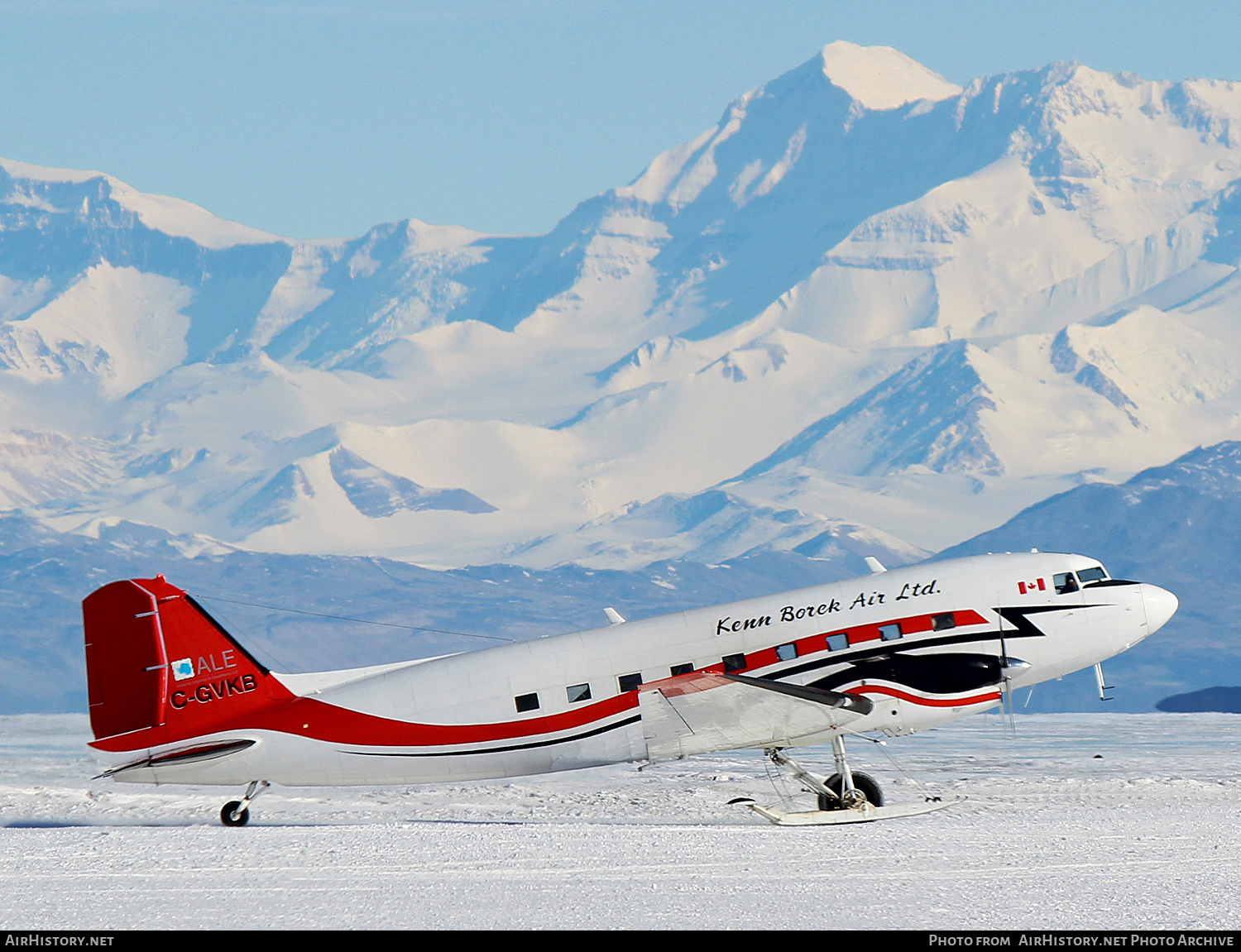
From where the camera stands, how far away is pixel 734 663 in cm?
2814

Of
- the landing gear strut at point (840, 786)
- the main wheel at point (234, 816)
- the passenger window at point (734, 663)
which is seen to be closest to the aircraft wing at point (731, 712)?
the landing gear strut at point (840, 786)

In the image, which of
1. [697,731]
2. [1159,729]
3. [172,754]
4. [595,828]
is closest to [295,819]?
[172,754]

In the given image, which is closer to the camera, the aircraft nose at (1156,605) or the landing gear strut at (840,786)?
the landing gear strut at (840,786)

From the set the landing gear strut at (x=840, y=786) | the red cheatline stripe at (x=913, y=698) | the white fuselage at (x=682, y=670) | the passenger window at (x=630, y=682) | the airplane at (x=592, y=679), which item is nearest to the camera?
the landing gear strut at (x=840, y=786)

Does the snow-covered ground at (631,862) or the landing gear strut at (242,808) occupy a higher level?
the landing gear strut at (242,808)

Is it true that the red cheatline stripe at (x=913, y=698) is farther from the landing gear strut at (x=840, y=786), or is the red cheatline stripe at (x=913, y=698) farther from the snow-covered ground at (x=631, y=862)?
the snow-covered ground at (x=631, y=862)

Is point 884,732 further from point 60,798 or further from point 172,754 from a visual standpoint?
point 60,798

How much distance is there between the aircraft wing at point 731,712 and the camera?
84.2ft

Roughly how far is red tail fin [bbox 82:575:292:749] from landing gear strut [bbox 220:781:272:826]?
1.40m

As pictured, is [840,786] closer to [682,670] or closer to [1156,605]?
[682,670]

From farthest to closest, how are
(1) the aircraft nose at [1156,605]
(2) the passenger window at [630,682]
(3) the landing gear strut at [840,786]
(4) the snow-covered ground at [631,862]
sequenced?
1. (1) the aircraft nose at [1156,605]
2. (2) the passenger window at [630,682]
3. (3) the landing gear strut at [840,786]
4. (4) the snow-covered ground at [631,862]

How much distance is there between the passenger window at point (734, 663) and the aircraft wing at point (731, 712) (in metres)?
0.82

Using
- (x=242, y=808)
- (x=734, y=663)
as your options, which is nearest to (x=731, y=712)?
(x=734, y=663)

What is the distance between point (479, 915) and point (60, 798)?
78.6ft
